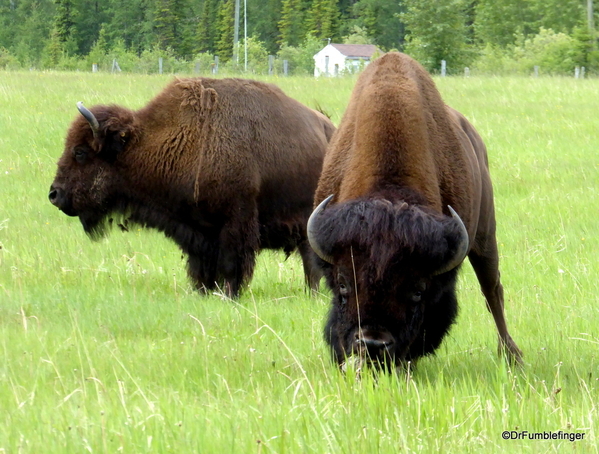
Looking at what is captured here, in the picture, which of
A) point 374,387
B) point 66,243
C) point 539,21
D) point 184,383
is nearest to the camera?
point 374,387

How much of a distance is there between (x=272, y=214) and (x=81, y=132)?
2.03 m

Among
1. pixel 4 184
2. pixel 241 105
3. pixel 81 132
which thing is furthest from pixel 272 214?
pixel 4 184

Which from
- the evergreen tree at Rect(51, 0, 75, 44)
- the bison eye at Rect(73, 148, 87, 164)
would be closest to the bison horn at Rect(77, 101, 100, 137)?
the bison eye at Rect(73, 148, 87, 164)

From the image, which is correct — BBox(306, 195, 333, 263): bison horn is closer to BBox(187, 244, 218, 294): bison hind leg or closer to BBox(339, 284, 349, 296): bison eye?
BBox(339, 284, 349, 296): bison eye

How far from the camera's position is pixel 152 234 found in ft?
34.7

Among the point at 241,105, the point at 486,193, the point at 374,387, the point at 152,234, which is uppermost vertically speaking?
the point at 241,105

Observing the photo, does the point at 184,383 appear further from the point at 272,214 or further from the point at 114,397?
the point at 272,214

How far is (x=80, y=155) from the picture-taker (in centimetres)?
830

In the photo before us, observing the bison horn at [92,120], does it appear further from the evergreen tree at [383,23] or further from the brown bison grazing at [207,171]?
the evergreen tree at [383,23]

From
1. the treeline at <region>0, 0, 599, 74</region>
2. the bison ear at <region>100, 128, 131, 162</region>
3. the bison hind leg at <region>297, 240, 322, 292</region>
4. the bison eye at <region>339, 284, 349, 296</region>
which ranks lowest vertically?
the bison hind leg at <region>297, 240, 322, 292</region>

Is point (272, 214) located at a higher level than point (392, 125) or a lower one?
lower

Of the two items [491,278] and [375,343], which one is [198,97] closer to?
[491,278]

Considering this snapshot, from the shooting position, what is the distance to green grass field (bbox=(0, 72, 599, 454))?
334 centimetres

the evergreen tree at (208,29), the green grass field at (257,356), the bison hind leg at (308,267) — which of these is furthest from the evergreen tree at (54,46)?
the bison hind leg at (308,267)
